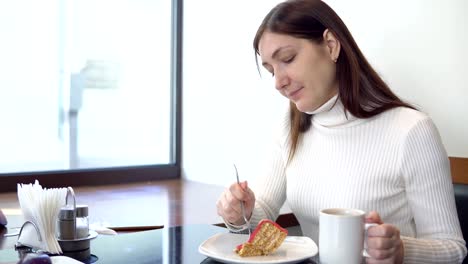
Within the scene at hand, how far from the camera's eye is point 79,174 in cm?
230

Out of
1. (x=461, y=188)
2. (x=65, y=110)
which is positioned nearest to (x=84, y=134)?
(x=65, y=110)

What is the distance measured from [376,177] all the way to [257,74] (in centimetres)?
96

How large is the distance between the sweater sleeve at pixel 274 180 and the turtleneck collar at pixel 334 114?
0.13m

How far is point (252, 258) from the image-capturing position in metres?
0.97

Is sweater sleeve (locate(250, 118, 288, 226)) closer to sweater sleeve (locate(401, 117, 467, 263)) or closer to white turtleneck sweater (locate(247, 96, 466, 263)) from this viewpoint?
white turtleneck sweater (locate(247, 96, 466, 263))

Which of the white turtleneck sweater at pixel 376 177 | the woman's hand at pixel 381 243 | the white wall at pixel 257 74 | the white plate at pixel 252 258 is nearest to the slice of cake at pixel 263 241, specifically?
the white plate at pixel 252 258

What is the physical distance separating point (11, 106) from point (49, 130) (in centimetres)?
17

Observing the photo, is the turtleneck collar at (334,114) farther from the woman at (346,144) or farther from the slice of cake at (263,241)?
the slice of cake at (263,241)

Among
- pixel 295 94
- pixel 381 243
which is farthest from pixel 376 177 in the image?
pixel 381 243

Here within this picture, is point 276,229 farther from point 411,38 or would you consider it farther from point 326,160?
point 411,38

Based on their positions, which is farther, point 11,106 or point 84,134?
point 84,134

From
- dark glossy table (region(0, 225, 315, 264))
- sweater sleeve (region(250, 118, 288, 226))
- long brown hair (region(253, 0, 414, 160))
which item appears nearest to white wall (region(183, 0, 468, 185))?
long brown hair (region(253, 0, 414, 160))

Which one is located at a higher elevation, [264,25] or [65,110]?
[264,25]

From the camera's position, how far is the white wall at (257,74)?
157 centimetres
